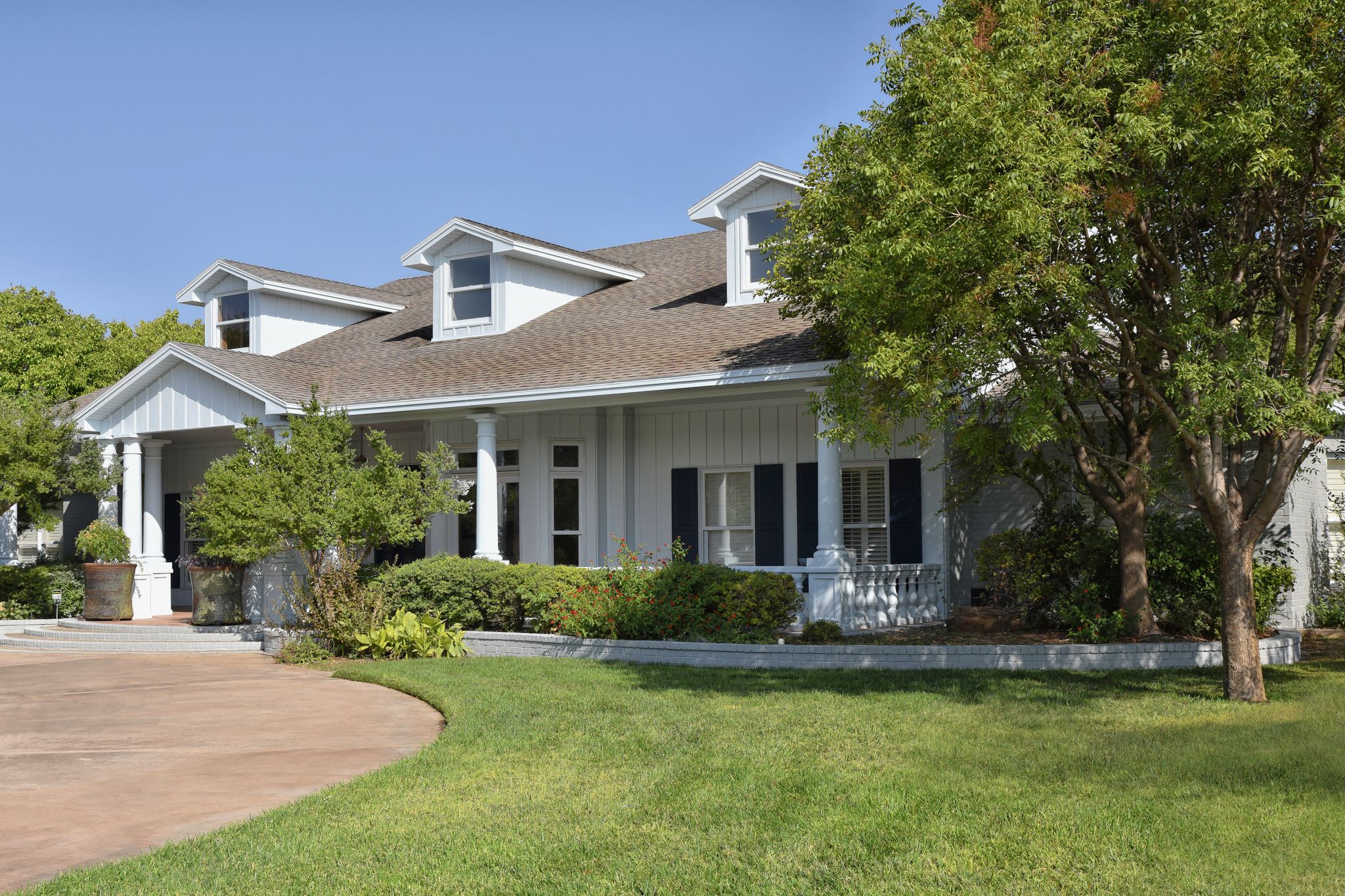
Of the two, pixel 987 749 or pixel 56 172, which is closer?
pixel 987 749

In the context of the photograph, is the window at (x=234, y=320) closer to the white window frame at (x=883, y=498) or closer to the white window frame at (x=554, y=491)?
the white window frame at (x=554, y=491)

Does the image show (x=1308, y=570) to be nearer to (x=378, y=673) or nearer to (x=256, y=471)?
(x=378, y=673)

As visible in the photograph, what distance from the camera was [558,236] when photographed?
23109 millimetres

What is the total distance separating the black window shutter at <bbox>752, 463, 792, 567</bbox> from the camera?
57.3ft

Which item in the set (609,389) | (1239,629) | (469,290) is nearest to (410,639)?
(609,389)

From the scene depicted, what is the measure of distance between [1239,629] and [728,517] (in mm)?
8727

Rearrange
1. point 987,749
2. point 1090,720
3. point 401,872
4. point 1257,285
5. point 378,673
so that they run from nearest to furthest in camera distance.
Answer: point 401,872 → point 987,749 → point 1090,720 → point 1257,285 → point 378,673

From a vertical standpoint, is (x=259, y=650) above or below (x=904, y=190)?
below

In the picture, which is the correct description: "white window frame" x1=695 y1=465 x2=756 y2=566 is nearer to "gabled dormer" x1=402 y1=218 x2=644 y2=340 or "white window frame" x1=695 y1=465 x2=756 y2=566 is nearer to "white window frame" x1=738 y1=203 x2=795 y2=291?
"white window frame" x1=738 y1=203 x2=795 y2=291

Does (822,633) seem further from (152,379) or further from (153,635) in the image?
(152,379)

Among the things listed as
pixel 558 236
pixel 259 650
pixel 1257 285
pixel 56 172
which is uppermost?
pixel 56 172

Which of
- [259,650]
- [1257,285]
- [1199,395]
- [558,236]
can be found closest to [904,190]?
[1199,395]

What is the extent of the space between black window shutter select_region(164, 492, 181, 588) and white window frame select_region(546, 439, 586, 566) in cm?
889

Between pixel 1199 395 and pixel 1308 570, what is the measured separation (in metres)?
7.96
